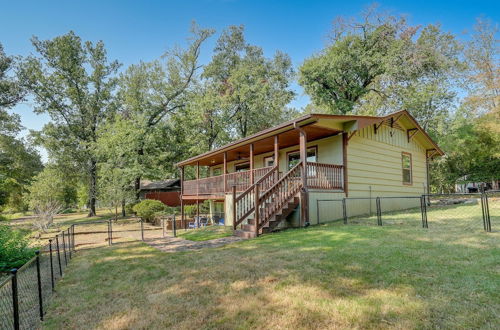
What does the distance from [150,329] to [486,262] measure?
4.64 metres

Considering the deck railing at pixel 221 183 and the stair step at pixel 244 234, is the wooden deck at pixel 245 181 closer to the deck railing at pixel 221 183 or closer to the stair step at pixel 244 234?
the deck railing at pixel 221 183

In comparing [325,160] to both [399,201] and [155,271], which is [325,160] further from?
[155,271]

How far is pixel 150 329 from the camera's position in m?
2.96

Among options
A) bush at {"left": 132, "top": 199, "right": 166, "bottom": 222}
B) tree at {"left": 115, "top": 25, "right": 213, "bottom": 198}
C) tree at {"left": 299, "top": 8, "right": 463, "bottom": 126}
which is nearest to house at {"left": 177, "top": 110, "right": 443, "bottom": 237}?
bush at {"left": 132, "top": 199, "right": 166, "bottom": 222}

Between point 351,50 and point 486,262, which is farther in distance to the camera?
point 351,50

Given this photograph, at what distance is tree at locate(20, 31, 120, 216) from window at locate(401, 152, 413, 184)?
2333 centimetres

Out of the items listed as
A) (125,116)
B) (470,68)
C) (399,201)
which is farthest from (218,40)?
(399,201)

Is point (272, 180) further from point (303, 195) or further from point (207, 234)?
point (207, 234)

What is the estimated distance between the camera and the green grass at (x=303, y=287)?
9.49 ft

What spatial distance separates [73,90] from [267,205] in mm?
24429

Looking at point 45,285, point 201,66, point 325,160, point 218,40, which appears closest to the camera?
point 45,285

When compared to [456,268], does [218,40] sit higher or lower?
higher

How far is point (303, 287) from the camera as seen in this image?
3727 millimetres

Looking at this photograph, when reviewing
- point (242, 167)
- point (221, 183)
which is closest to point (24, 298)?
point (221, 183)
